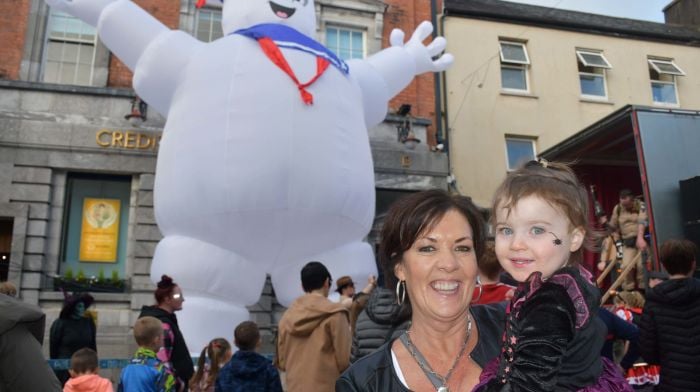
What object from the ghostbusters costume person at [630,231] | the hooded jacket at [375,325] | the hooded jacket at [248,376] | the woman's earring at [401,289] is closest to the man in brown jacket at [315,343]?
the hooded jacket at [248,376]

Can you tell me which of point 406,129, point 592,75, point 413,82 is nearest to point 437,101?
point 413,82

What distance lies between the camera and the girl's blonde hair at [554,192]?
1.59m

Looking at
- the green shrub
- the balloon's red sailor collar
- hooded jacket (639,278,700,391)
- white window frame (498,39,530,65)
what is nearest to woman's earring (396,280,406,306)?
hooded jacket (639,278,700,391)

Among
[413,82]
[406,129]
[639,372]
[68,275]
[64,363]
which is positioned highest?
[413,82]

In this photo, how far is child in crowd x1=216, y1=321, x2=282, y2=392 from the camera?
3.33m

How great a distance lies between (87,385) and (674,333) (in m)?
3.50

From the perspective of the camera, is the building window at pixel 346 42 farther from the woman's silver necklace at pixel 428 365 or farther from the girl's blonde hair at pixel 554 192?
the woman's silver necklace at pixel 428 365

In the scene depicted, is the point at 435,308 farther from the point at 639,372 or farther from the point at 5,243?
the point at 5,243

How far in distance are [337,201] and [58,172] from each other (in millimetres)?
6016

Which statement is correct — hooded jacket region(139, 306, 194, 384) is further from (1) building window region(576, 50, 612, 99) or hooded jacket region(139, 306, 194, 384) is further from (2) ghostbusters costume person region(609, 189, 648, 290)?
(1) building window region(576, 50, 612, 99)

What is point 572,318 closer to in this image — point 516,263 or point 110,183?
point 516,263

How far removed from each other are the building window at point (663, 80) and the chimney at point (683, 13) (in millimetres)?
2926

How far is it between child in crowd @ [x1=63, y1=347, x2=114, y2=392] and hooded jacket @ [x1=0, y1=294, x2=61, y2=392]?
1.59 m

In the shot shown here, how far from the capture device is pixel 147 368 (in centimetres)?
325
